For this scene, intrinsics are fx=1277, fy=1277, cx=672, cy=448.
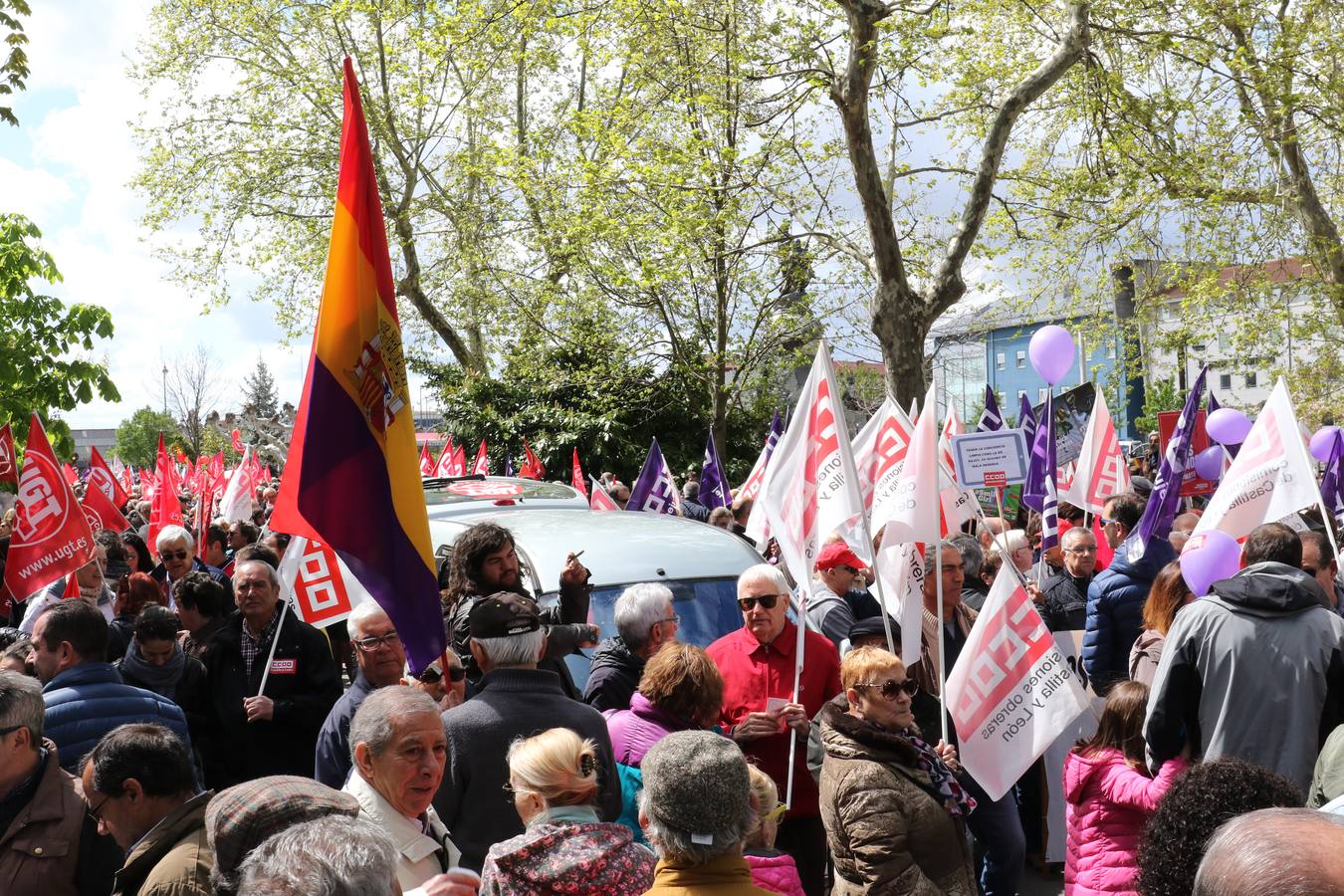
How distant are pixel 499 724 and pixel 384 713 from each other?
2.49 feet

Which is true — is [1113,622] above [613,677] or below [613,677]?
below

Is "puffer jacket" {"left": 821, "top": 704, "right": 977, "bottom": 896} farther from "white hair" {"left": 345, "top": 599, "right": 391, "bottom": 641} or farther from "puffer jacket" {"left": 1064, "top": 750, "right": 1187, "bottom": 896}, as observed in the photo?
"white hair" {"left": 345, "top": 599, "right": 391, "bottom": 641}

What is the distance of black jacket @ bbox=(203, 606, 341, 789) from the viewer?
19.3 feet

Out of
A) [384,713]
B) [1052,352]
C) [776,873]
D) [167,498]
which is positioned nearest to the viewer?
[384,713]

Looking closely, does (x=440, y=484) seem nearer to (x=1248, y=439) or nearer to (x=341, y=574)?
(x=341, y=574)

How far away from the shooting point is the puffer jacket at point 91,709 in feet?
15.1

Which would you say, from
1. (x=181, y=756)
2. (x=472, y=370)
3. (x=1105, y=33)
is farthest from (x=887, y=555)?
(x=472, y=370)

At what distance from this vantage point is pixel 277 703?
19.3 feet

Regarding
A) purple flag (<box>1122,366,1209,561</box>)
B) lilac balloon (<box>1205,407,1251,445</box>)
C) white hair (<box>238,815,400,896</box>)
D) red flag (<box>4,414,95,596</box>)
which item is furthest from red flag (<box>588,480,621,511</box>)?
white hair (<box>238,815,400,896</box>)

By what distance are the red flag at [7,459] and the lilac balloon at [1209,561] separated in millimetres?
10309

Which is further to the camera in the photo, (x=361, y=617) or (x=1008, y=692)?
(x=1008, y=692)

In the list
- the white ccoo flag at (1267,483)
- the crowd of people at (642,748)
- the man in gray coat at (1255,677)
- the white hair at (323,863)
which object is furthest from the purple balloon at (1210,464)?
the white hair at (323,863)

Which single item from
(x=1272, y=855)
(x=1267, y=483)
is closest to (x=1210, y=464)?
(x=1267, y=483)

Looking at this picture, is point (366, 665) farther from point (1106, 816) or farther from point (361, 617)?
point (1106, 816)
